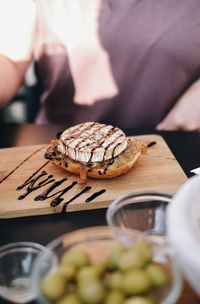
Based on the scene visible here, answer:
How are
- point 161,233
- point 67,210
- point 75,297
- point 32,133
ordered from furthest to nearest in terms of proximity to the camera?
point 32,133, point 67,210, point 161,233, point 75,297

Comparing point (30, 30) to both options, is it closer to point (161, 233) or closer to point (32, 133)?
point (32, 133)

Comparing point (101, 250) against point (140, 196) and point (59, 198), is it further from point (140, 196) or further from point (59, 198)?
point (59, 198)

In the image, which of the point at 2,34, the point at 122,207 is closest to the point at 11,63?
the point at 2,34

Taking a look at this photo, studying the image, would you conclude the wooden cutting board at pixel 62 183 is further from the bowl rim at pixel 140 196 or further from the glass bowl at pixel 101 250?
the glass bowl at pixel 101 250

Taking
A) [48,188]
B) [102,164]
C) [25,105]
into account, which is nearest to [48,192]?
[48,188]

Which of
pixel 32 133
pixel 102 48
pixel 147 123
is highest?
pixel 102 48

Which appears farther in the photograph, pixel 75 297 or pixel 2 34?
pixel 2 34

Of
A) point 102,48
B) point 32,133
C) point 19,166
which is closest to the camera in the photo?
point 19,166
